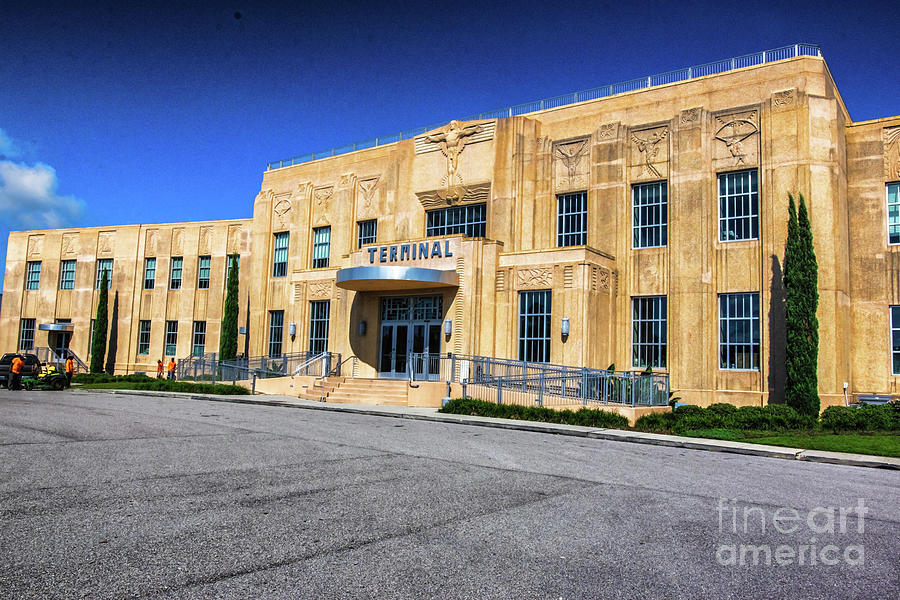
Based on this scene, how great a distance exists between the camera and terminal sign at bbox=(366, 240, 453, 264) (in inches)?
1071

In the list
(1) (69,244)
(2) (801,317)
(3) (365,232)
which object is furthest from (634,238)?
(1) (69,244)

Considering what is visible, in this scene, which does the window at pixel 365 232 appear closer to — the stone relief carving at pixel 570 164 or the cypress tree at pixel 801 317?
the stone relief carving at pixel 570 164

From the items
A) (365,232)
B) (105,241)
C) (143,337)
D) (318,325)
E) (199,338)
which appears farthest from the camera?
(105,241)

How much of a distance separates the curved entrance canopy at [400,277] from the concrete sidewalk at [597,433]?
→ 192 inches

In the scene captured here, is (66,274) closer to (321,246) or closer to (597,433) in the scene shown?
(321,246)

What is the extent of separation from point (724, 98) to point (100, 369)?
120 feet

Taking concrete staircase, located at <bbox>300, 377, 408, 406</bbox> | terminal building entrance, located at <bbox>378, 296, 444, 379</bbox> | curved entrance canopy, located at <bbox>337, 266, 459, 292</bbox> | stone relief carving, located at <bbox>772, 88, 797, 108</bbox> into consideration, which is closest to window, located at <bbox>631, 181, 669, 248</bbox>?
stone relief carving, located at <bbox>772, 88, 797, 108</bbox>

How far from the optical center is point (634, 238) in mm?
26312

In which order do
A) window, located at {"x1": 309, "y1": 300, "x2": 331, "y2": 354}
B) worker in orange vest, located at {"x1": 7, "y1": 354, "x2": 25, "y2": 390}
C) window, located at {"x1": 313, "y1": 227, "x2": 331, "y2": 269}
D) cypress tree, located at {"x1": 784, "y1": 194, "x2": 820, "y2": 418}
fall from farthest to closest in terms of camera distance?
window, located at {"x1": 313, "y1": 227, "x2": 331, "y2": 269}, window, located at {"x1": 309, "y1": 300, "x2": 331, "y2": 354}, worker in orange vest, located at {"x1": 7, "y1": 354, "x2": 25, "y2": 390}, cypress tree, located at {"x1": 784, "y1": 194, "x2": 820, "y2": 418}

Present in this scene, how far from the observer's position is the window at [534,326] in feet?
83.7

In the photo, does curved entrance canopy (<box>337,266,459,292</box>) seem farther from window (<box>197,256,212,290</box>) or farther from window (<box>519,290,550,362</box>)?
window (<box>197,256,212,290</box>)

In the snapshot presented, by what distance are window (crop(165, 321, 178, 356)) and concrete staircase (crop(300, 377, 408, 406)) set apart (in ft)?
56.3

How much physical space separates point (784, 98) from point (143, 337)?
36.4m

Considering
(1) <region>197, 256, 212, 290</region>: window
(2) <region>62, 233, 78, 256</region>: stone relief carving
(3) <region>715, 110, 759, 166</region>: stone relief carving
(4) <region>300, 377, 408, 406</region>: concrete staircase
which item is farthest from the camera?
(2) <region>62, 233, 78, 256</region>: stone relief carving
